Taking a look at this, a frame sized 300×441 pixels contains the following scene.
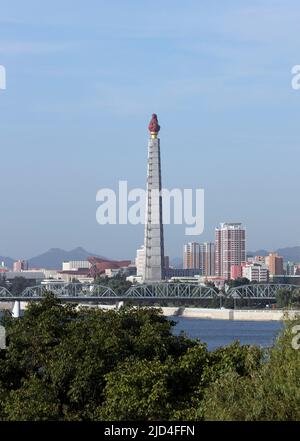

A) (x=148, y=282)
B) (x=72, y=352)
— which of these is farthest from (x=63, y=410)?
(x=148, y=282)

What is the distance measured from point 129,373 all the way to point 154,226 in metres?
56.1

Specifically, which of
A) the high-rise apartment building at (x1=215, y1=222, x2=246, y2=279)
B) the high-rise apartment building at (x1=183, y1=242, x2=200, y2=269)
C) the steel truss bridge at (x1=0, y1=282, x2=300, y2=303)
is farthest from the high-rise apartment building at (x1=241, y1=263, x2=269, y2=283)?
the high-rise apartment building at (x1=183, y1=242, x2=200, y2=269)

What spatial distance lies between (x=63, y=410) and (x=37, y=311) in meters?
2.42

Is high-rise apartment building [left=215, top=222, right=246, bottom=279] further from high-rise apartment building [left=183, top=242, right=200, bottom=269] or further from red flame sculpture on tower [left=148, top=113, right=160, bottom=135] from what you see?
red flame sculpture on tower [left=148, top=113, right=160, bottom=135]

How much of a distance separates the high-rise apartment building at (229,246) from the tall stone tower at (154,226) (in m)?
16.6

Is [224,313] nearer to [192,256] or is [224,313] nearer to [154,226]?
[154,226]

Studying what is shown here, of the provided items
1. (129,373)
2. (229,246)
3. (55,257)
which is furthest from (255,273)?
(55,257)

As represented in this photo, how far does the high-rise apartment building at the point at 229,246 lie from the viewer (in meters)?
85.2

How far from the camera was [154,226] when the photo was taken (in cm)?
6656

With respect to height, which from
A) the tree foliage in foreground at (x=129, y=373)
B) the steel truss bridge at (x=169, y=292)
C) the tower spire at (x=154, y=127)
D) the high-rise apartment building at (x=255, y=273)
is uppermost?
the tower spire at (x=154, y=127)

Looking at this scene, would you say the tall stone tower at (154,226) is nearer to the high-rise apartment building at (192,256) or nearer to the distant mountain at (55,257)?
the high-rise apartment building at (192,256)

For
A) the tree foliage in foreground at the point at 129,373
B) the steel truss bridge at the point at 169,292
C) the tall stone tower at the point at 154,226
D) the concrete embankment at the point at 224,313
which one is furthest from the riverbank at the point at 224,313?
the tree foliage in foreground at the point at 129,373
